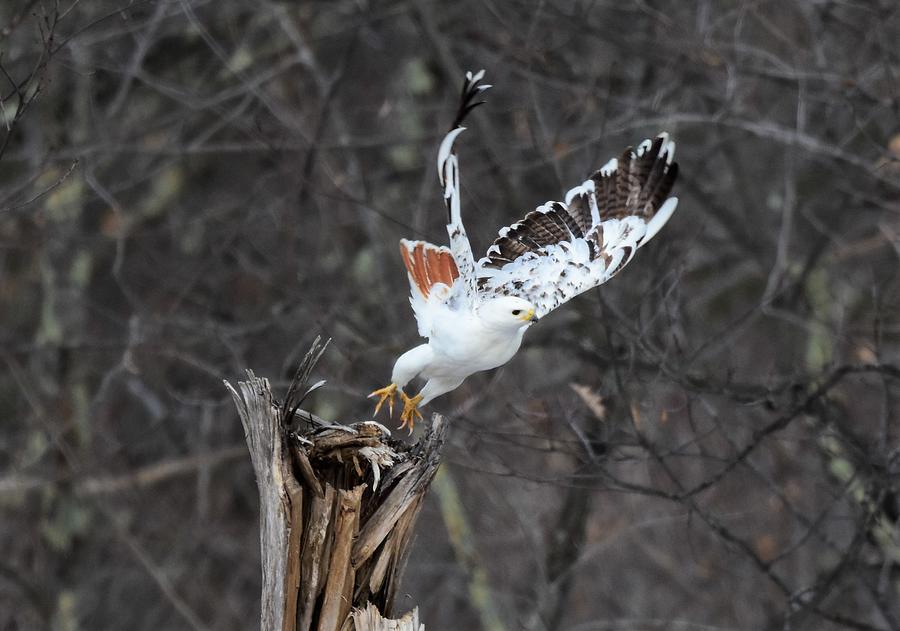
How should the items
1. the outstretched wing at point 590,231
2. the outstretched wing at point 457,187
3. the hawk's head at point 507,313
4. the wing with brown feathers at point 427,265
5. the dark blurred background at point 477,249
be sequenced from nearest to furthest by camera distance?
the hawk's head at point 507,313 < the outstretched wing at point 457,187 < the wing with brown feathers at point 427,265 < the outstretched wing at point 590,231 < the dark blurred background at point 477,249

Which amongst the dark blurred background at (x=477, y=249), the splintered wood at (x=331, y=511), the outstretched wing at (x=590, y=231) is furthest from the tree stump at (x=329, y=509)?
the dark blurred background at (x=477, y=249)

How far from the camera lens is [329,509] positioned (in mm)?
4402

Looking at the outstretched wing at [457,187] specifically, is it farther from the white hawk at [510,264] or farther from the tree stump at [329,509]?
the tree stump at [329,509]

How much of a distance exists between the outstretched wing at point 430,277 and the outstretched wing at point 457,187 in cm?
4

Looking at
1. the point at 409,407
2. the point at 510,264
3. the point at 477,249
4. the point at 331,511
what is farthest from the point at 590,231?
the point at 477,249

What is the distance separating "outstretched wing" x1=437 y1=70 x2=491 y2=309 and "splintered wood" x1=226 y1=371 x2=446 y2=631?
821 millimetres

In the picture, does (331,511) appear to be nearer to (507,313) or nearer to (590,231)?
(507,313)

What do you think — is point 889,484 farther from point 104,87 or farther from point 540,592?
→ point 104,87

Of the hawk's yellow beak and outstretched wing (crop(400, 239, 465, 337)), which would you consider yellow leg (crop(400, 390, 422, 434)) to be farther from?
the hawk's yellow beak

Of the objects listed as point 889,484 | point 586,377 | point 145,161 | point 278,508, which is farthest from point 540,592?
point 145,161

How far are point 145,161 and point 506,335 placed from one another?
6.46 m

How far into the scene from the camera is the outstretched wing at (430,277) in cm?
513

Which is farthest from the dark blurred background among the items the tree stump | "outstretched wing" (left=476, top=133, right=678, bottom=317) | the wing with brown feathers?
the tree stump

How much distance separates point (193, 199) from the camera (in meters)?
11.5
